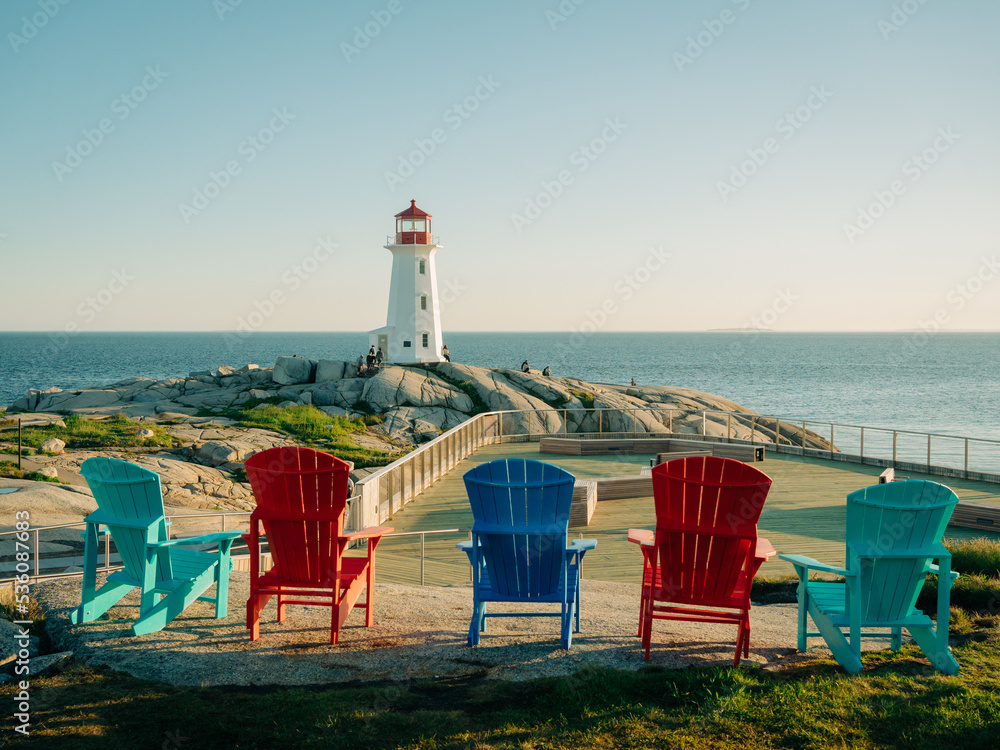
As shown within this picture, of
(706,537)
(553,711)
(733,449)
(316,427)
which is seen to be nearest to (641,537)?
(706,537)

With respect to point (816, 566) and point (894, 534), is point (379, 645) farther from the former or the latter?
point (894, 534)

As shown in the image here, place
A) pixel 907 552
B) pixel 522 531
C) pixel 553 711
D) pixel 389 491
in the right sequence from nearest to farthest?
pixel 553 711 → pixel 907 552 → pixel 522 531 → pixel 389 491

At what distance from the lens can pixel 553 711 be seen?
151 inches

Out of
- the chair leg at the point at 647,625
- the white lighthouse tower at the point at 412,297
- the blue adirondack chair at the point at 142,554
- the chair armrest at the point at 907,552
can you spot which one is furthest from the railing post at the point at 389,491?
the white lighthouse tower at the point at 412,297

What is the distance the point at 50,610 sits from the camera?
17.5 feet

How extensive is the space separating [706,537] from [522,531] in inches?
42.3

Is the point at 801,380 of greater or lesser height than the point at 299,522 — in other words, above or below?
below

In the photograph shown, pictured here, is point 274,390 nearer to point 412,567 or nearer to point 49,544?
point 49,544

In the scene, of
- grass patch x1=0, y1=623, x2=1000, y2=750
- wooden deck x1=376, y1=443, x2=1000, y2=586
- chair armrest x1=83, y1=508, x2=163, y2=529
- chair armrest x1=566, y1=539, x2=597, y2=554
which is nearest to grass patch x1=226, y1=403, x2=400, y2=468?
wooden deck x1=376, y1=443, x2=1000, y2=586

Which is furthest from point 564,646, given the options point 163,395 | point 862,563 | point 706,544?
point 163,395

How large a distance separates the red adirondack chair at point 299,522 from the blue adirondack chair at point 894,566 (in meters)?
2.89

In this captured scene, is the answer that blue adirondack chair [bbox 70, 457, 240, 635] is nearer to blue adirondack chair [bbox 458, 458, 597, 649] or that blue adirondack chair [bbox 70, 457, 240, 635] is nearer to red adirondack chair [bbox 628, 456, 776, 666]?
blue adirondack chair [bbox 458, 458, 597, 649]

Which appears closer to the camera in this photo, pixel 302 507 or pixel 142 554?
pixel 302 507

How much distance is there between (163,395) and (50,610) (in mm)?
36259
